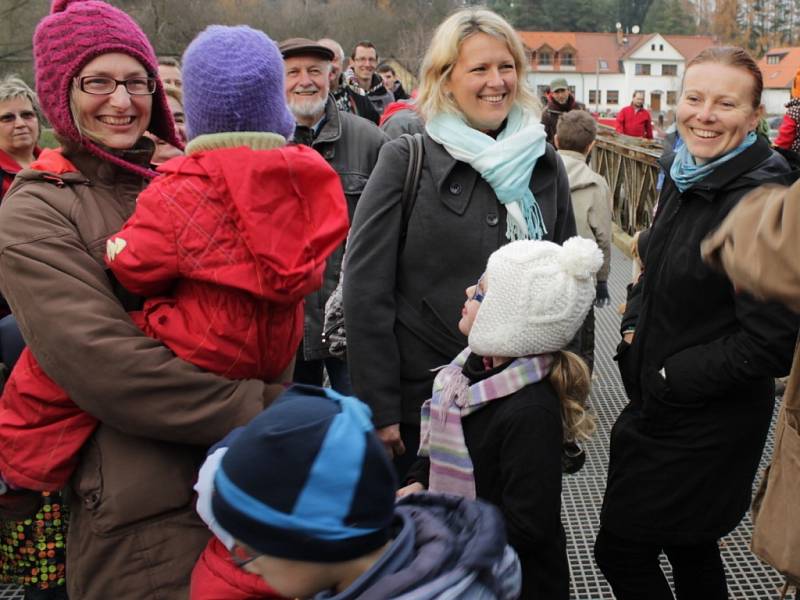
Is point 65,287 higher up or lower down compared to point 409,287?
higher up

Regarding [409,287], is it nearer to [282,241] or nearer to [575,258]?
[575,258]

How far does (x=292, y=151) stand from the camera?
158 cm

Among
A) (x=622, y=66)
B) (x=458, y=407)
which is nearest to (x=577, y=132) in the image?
(x=458, y=407)

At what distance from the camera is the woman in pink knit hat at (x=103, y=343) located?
147cm

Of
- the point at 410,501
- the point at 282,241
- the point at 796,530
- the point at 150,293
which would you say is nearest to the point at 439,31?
the point at 282,241

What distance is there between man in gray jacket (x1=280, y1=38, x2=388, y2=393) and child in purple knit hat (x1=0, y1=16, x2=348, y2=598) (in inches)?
69.1

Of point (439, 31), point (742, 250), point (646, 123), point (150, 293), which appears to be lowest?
point (646, 123)

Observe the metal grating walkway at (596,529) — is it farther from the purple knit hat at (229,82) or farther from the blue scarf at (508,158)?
the purple knit hat at (229,82)

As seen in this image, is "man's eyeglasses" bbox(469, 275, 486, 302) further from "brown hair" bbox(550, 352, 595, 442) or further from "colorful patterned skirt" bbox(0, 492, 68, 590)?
"colorful patterned skirt" bbox(0, 492, 68, 590)

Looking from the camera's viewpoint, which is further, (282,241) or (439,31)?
(439,31)

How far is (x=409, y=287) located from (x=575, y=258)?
646mm

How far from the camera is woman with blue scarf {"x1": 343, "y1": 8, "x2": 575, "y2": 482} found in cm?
224

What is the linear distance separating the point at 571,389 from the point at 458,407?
12.7 inches

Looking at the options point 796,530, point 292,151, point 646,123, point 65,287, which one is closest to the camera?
point 65,287
